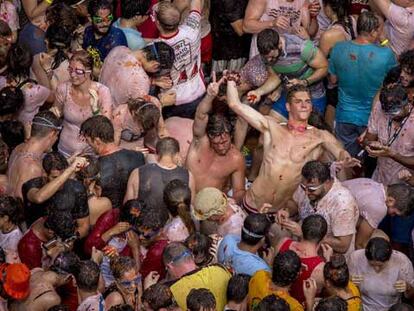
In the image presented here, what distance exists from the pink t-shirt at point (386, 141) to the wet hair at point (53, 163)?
2783mm

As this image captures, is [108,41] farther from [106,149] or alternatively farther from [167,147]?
[167,147]

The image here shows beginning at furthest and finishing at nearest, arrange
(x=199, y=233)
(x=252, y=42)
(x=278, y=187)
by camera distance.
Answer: (x=252, y=42) → (x=278, y=187) → (x=199, y=233)

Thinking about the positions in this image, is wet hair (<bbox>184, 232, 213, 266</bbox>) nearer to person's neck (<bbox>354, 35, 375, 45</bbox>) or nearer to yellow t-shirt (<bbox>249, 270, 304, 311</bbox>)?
yellow t-shirt (<bbox>249, 270, 304, 311</bbox>)

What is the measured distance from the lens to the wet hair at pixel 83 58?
1105cm

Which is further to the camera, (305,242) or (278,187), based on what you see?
(278,187)

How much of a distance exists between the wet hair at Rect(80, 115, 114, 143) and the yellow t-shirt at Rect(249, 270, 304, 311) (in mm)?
1978

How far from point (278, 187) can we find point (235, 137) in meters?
0.96

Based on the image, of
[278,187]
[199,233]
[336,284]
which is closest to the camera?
[336,284]

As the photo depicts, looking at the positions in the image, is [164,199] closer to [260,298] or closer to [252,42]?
[260,298]

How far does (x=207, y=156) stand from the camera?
427 inches

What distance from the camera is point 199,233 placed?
9797mm

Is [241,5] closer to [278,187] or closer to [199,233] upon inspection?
[278,187]

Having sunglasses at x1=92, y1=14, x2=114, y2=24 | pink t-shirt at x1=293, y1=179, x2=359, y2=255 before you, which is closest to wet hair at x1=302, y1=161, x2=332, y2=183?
pink t-shirt at x1=293, y1=179, x2=359, y2=255

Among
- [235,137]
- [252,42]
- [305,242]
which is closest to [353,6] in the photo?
[252,42]
